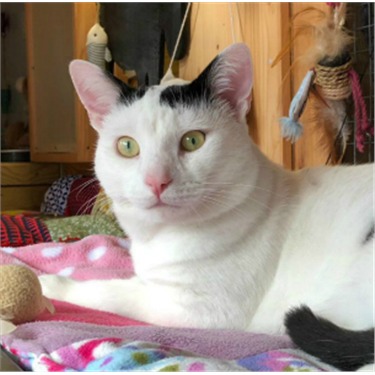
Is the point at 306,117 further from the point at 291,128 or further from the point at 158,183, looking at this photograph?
the point at 158,183

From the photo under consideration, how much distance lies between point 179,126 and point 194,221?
0.19 meters

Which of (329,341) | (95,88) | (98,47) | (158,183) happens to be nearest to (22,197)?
(98,47)

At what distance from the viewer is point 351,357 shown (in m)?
0.90

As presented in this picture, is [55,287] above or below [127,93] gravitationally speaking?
below

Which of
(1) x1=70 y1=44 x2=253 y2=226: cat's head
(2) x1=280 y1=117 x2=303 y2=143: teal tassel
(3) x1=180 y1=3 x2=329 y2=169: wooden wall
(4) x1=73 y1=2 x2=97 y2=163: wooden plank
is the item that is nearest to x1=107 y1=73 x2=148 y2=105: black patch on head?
(1) x1=70 y1=44 x2=253 y2=226: cat's head

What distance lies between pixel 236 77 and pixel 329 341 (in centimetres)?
56

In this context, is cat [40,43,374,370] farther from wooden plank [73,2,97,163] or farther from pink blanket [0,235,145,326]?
wooden plank [73,2,97,163]

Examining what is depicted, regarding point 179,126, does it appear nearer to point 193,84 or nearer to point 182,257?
point 193,84

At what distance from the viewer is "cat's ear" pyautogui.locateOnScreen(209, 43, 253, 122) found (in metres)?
1.17

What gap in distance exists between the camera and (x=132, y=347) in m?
0.86

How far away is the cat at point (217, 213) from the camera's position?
1.11m

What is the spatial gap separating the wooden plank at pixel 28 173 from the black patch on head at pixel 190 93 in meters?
2.67

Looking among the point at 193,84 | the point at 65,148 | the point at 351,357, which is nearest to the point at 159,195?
the point at 193,84

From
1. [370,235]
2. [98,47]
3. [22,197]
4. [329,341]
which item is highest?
[98,47]
